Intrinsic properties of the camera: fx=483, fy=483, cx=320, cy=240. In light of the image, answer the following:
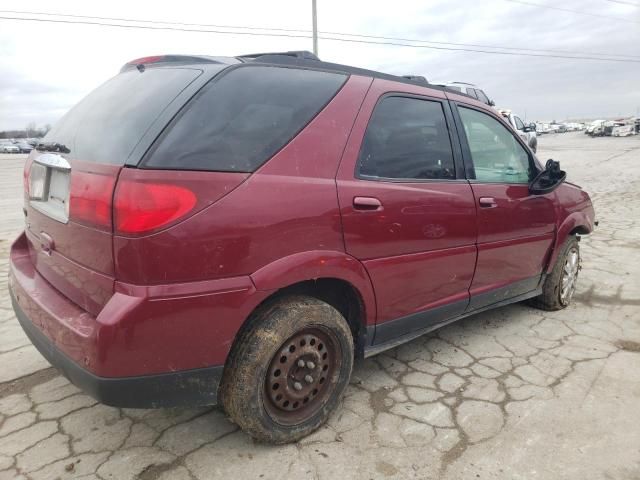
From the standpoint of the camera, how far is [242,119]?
2.05m

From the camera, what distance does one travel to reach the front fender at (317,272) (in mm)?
2025

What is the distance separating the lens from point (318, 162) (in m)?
2.22

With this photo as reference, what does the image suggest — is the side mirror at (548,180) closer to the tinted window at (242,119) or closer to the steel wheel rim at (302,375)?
the tinted window at (242,119)

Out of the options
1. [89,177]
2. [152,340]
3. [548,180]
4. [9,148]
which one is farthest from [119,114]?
[9,148]

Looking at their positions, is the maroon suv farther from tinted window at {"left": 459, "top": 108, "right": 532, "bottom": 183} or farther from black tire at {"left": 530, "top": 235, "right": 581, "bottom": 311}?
black tire at {"left": 530, "top": 235, "right": 581, "bottom": 311}

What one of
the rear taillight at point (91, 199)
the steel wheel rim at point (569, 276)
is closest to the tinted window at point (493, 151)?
the steel wheel rim at point (569, 276)

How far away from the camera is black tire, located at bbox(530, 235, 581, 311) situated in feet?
13.0

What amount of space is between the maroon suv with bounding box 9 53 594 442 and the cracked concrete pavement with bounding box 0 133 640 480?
0.27 meters

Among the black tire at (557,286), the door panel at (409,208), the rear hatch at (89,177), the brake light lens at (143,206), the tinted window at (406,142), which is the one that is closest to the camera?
the brake light lens at (143,206)

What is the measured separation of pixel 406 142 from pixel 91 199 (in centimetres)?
165

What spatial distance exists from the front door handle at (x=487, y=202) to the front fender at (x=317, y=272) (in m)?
1.03

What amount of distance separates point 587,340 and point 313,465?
2.42 metres

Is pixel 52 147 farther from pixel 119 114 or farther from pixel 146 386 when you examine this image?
pixel 146 386

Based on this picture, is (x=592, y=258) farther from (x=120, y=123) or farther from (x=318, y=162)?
(x=120, y=123)
